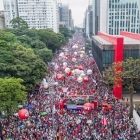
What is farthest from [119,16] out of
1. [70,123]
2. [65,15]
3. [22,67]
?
[65,15]

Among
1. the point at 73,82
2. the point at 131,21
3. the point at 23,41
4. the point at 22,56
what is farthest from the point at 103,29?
the point at 22,56

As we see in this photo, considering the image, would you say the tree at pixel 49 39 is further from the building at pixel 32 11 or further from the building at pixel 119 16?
the building at pixel 32 11

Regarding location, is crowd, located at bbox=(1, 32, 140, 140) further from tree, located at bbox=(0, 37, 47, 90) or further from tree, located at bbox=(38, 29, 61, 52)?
tree, located at bbox=(38, 29, 61, 52)

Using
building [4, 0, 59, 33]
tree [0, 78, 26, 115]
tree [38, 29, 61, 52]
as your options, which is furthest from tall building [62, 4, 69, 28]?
tree [0, 78, 26, 115]

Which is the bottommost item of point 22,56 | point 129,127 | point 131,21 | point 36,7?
point 129,127

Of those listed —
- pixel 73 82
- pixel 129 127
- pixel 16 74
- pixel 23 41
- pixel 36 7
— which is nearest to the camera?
pixel 129 127

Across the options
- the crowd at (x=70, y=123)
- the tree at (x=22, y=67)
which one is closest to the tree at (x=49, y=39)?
the tree at (x=22, y=67)

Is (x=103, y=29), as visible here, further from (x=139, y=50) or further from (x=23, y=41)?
(x=139, y=50)
